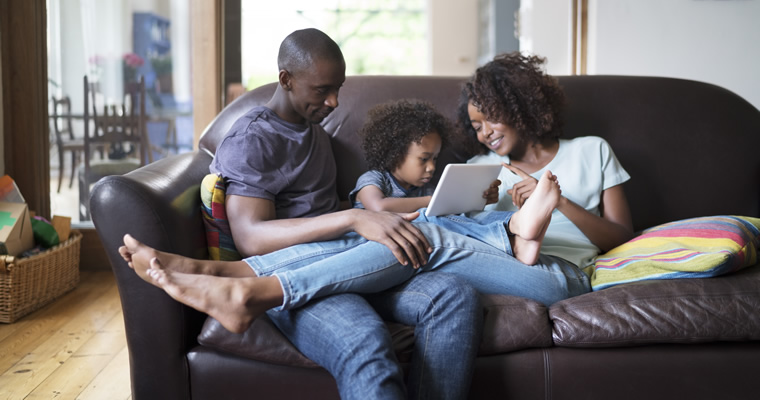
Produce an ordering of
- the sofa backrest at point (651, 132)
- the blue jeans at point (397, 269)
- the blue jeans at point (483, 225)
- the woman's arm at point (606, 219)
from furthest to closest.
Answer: the sofa backrest at point (651, 132) < the woman's arm at point (606, 219) < the blue jeans at point (483, 225) < the blue jeans at point (397, 269)

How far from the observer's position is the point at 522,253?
1486mm

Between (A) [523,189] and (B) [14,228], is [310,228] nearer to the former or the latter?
(A) [523,189]

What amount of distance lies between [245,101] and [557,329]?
1.19 m

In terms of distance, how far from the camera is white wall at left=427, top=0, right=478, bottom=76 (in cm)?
303

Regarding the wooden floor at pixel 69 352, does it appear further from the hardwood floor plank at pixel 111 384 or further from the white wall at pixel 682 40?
the white wall at pixel 682 40

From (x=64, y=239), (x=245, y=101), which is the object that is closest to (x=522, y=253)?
(x=245, y=101)

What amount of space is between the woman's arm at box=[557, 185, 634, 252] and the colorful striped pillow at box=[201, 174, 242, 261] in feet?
2.69

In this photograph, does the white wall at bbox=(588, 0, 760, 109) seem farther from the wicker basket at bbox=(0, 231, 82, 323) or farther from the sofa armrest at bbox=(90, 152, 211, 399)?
the wicker basket at bbox=(0, 231, 82, 323)

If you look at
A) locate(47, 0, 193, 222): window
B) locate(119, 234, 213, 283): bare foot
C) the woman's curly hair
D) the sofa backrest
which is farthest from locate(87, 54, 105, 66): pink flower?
locate(119, 234, 213, 283): bare foot

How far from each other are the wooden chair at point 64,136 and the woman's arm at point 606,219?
233 centimetres

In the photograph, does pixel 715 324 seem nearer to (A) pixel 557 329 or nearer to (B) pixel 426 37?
(A) pixel 557 329

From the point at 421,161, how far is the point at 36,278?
152cm

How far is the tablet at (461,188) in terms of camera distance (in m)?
1.53

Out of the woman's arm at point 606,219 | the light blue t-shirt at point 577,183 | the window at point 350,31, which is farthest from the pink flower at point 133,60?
the woman's arm at point 606,219
